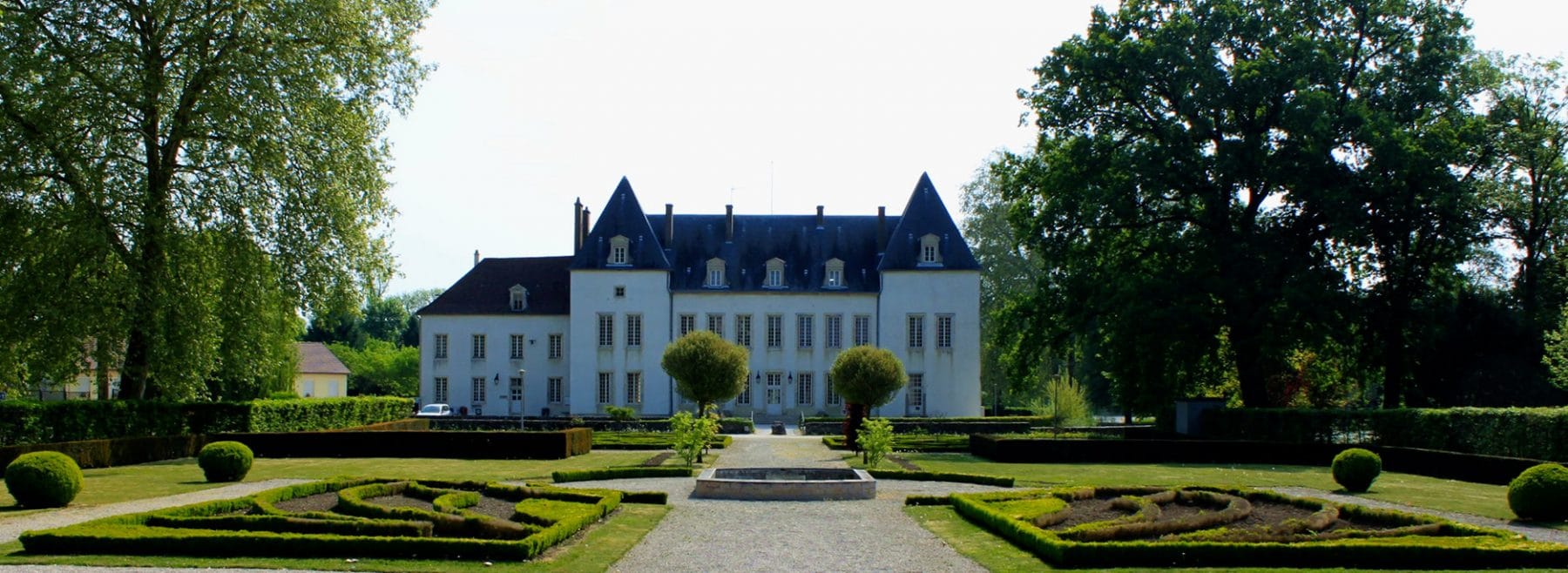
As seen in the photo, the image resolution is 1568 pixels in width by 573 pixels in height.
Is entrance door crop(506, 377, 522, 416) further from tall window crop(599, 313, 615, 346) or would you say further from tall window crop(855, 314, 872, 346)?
tall window crop(855, 314, 872, 346)

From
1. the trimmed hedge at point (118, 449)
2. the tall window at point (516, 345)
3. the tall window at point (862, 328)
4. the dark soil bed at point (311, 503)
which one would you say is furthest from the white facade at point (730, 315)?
the dark soil bed at point (311, 503)

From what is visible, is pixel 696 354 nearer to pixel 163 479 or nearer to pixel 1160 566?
pixel 163 479

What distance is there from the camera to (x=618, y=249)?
52656 millimetres

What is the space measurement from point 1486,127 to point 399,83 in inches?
1033

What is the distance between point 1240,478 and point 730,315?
104 feet

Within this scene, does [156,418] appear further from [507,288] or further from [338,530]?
[507,288]

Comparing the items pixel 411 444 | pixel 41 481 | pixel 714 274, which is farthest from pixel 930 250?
pixel 41 481

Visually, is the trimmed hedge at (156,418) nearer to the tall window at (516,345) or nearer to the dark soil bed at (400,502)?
the dark soil bed at (400,502)

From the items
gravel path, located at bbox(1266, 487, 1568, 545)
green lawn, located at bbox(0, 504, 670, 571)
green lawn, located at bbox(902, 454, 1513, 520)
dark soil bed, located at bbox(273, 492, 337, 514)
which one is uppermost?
dark soil bed, located at bbox(273, 492, 337, 514)

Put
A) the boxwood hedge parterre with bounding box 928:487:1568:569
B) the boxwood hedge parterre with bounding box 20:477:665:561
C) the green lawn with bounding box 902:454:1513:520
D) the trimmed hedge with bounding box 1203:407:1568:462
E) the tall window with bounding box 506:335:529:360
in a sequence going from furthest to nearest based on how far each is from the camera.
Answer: the tall window with bounding box 506:335:529:360 < the trimmed hedge with bounding box 1203:407:1568:462 < the green lawn with bounding box 902:454:1513:520 < the boxwood hedge parterre with bounding box 20:477:665:561 < the boxwood hedge parterre with bounding box 928:487:1568:569

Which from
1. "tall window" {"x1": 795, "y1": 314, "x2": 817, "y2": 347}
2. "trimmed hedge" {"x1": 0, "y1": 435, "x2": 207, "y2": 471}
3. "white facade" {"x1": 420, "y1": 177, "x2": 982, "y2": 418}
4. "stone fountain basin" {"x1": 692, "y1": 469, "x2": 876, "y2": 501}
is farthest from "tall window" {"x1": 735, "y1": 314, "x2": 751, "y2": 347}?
"stone fountain basin" {"x1": 692, "y1": 469, "x2": 876, "y2": 501}

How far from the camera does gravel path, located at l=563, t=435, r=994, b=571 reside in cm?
1234

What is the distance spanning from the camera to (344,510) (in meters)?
14.9

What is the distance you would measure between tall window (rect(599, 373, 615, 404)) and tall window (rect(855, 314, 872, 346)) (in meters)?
9.83
